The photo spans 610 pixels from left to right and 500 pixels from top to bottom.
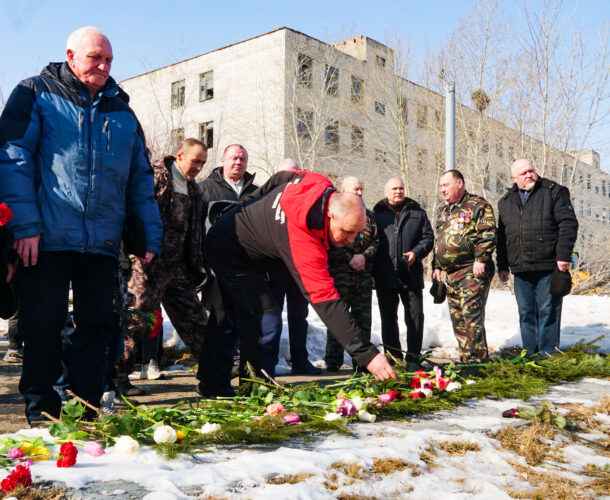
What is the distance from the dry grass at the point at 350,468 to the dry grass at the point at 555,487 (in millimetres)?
564

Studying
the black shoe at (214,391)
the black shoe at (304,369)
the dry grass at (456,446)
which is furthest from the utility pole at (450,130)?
the dry grass at (456,446)

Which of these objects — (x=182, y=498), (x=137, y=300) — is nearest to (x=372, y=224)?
(x=137, y=300)

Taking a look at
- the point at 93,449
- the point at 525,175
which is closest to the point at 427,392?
the point at 93,449

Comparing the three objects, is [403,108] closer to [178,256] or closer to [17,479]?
[178,256]

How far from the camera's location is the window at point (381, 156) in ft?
86.2

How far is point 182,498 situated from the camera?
185cm

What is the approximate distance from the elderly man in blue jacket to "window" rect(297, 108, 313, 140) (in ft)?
71.0

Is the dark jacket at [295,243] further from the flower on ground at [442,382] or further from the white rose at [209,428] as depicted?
the white rose at [209,428]

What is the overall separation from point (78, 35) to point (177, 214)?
1.89m

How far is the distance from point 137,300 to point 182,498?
303cm

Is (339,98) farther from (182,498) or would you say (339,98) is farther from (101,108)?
(182,498)

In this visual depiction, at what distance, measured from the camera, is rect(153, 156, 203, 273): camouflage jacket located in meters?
4.87

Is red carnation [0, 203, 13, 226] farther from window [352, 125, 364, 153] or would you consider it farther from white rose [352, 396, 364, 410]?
window [352, 125, 364, 153]

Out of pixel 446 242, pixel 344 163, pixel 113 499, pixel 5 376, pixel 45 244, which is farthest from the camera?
pixel 344 163
